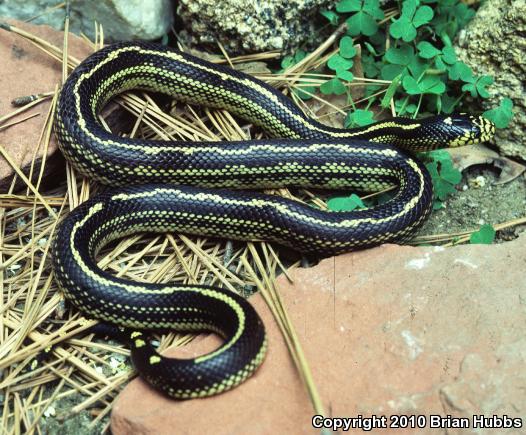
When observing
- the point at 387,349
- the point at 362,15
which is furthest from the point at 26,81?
the point at 387,349

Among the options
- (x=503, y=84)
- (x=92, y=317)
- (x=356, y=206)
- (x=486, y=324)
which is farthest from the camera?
(x=503, y=84)

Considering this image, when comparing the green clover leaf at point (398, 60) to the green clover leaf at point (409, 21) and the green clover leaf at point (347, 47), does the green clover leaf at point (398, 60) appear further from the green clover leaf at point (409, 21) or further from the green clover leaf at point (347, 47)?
the green clover leaf at point (347, 47)

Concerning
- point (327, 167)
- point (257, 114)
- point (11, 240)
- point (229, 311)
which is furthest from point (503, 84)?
point (11, 240)

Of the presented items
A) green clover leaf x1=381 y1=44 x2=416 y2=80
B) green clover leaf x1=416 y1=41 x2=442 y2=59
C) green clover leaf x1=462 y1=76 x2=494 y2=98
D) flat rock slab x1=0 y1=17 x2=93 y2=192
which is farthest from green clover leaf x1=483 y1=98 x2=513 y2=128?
flat rock slab x1=0 y1=17 x2=93 y2=192

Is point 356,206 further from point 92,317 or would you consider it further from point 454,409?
point 92,317

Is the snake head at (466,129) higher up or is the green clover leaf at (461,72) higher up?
the green clover leaf at (461,72)

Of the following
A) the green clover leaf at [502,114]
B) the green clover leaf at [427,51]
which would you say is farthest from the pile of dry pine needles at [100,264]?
the green clover leaf at [502,114]

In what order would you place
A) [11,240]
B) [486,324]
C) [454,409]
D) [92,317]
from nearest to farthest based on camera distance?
[454,409], [486,324], [92,317], [11,240]
